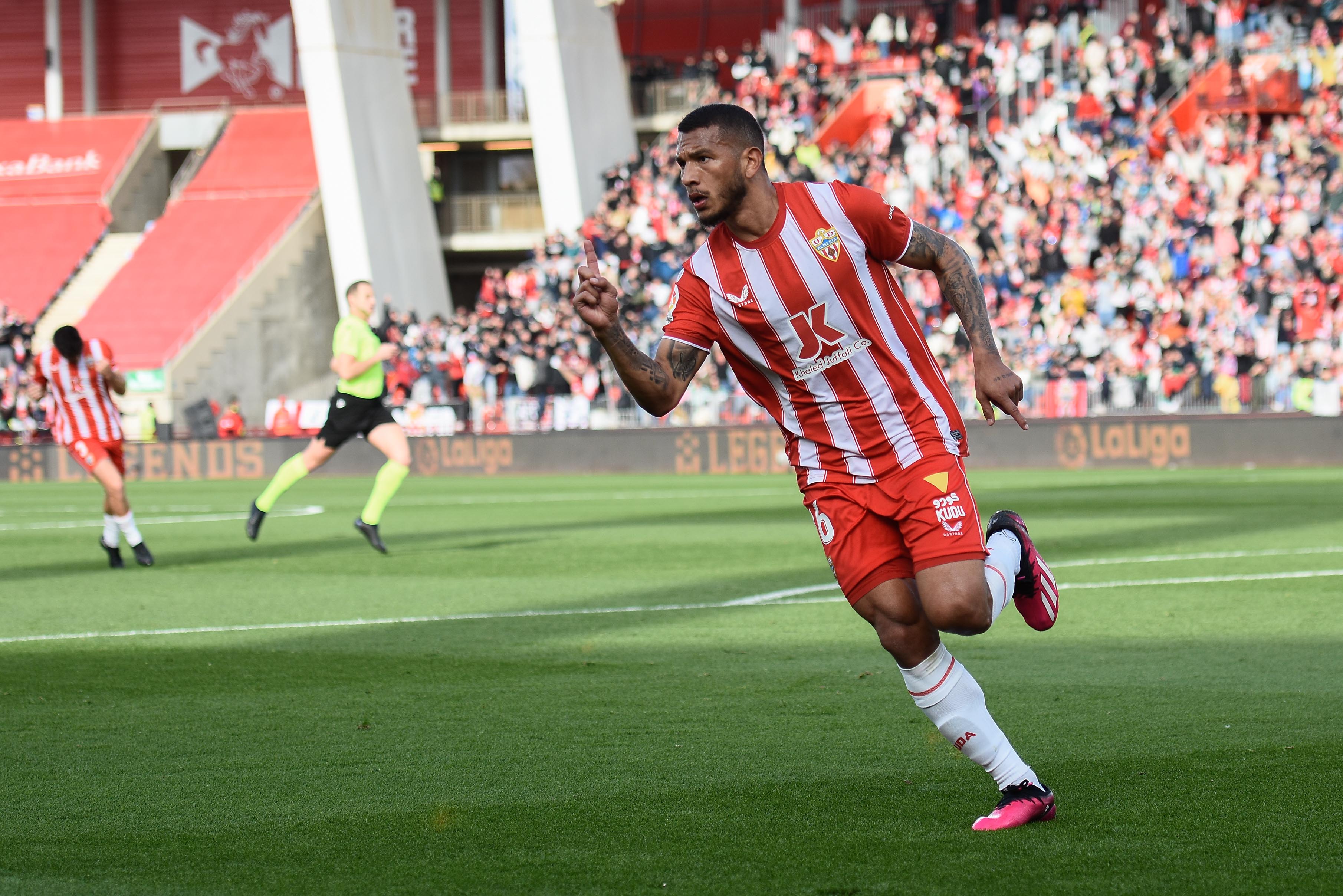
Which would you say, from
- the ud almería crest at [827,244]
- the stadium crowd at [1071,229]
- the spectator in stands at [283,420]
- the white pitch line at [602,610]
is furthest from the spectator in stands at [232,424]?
the ud almería crest at [827,244]

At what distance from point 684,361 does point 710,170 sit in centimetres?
57

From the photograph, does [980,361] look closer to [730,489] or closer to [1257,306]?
[730,489]

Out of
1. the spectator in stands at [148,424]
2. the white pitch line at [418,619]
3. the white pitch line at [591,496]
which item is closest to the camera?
the white pitch line at [418,619]

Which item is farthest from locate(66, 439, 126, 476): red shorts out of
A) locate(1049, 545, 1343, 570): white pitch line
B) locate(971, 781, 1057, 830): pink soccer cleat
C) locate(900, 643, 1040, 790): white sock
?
locate(971, 781, 1057, 830): pink soccer cleat

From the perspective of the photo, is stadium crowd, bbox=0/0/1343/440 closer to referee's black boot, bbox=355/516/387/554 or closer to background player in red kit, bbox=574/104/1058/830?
referee's black boot, bbox=355/516/387/554

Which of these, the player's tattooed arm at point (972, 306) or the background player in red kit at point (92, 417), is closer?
the player's tattooed arm at point (972, 306)

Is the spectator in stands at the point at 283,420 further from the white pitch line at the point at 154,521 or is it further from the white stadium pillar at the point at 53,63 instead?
the white stadium pillar at the point at 53,63

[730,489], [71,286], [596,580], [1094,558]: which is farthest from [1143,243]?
[71,286]

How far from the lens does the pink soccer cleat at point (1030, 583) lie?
190 inches

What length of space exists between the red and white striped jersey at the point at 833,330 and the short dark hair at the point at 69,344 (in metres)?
9.20

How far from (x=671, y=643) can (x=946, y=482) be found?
145 inches

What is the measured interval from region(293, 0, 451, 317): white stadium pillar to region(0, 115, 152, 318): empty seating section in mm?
9178

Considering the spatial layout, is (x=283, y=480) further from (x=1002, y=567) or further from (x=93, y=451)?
(x=1002, y=567)

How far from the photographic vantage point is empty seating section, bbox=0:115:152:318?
47094mm
